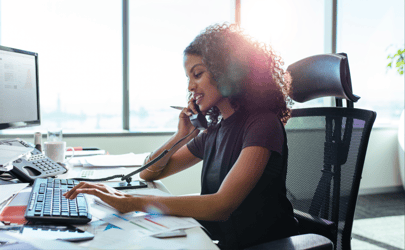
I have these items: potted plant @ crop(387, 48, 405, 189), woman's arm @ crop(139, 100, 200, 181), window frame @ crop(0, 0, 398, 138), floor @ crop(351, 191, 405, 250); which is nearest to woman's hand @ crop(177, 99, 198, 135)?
woman's arm @ crop(139, 100, 200, 181)

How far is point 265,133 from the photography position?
88 cm

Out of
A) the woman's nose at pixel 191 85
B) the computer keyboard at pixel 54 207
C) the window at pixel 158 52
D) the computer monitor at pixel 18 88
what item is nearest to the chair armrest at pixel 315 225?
the woman's nose at pixel 191 85

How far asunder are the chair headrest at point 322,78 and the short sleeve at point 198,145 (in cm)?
39

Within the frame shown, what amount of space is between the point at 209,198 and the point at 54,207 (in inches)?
14.6

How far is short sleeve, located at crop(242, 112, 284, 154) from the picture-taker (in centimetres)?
86

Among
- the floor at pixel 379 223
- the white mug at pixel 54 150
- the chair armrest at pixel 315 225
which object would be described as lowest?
the floor at pixel 379 223

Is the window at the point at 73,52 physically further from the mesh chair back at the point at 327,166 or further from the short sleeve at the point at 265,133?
the short sleeve at the point at 265,133

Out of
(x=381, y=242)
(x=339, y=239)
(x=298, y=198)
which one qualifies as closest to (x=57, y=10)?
(x=298, y=198)

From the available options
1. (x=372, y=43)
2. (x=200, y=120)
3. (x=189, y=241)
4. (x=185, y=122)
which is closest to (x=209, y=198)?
(x=189, y=241)

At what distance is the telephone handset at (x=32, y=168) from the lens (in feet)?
3.43

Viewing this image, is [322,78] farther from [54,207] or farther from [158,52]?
[158,52]

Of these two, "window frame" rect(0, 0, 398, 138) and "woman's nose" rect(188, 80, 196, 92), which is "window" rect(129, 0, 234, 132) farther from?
"woman's nose" rect(188, 80, 196, 92)

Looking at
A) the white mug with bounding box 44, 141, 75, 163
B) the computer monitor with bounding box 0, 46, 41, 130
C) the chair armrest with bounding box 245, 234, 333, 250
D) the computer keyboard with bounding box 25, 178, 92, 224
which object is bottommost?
the chair armrest with bounding box 245, 234, 333, 250

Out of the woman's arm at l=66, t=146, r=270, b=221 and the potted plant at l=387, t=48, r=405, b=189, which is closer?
the woman's arm at l=66, t=146, r=270, b=221
